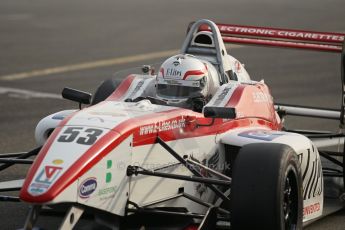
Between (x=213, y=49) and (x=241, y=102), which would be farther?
(x=213, y=49)

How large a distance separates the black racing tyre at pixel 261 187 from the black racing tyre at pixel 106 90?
268cm

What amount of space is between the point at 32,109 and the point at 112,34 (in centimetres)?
716

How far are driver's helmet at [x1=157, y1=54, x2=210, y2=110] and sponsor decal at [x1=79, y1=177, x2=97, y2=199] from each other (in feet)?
6.32

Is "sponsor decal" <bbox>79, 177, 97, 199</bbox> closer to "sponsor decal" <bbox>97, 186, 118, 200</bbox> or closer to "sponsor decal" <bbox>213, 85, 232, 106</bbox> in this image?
"sponsor decal" <bbox>97, 186, 118, 200</bbox>

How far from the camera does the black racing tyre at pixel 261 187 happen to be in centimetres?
775

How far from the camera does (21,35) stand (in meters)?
22.1

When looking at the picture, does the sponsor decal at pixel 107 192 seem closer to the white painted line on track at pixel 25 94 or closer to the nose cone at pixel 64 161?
the nose cone at pixel 64 161

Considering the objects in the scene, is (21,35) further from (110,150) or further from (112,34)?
(110,150)

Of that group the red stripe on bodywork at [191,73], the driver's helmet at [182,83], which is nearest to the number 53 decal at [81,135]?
the driver's helmet at [182,83]

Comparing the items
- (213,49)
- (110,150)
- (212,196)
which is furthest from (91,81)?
(110,150)

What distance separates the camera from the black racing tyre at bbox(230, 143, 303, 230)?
7.75 meters

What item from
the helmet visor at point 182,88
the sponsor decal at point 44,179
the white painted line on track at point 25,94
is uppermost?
the helmet visor at point 182,88

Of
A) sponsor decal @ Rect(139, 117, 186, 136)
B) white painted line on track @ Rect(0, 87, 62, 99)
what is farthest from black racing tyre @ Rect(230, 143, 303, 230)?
white painted line on track @ Rect(0, 87, 62, 99)

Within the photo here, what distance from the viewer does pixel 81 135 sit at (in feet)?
25.7
